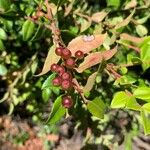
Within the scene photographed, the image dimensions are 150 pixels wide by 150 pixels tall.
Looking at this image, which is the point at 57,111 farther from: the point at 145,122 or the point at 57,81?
the point at 145,122

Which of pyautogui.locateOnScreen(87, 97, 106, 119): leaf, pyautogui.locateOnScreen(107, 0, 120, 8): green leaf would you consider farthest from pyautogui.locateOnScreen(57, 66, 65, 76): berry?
pyautogui.locateOnScreen(107, 0, 120, 8): green leaf

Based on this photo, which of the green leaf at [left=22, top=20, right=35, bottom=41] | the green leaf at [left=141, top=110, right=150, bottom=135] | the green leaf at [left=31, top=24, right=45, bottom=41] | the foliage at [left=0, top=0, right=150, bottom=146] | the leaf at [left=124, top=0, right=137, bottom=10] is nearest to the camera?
the green leaf at [left=141, top=110, right=150, bottom=135]

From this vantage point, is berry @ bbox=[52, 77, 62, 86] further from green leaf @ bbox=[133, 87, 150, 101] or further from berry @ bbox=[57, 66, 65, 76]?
green leaf @ bbox=[133, 87, 150, 101]

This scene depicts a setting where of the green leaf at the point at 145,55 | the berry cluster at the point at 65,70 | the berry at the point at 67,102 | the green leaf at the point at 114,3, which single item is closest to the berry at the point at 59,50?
the berry cluster at the point at 65,70

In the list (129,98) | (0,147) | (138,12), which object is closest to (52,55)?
(129,98)

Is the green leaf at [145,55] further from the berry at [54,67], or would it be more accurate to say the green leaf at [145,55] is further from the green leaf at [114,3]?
the green leaf at [114,3]

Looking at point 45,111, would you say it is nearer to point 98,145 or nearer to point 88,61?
point 98,145
